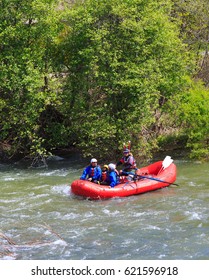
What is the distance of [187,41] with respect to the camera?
79.4 feet

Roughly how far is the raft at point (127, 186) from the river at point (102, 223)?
0.59 feet

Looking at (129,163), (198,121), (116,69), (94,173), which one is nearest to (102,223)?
(94,173)

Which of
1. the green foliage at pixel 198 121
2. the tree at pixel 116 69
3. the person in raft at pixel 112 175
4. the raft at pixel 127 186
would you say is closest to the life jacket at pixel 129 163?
the raft at pixel 127 186

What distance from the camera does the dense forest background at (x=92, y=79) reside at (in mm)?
17141

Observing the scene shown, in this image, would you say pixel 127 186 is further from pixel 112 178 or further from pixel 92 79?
pixel 92 79

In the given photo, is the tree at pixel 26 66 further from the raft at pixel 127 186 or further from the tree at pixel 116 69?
the raft at pixel 127 186

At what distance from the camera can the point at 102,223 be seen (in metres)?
10.5

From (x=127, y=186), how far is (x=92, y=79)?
6.21 meters

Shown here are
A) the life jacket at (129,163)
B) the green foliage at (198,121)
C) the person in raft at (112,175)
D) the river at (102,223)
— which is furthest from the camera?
the green foliage at (198,121)

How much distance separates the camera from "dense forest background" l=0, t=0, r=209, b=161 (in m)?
17.1

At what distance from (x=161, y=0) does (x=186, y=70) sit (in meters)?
3.18

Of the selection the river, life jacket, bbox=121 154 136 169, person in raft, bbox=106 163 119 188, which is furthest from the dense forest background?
person in raft, bbox=106 163 119 188

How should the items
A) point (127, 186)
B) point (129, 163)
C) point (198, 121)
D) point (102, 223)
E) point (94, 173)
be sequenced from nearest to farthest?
point (102, 223) → point (127, 186) → point (94, 173) → point (129, 163) → point (198, 121)

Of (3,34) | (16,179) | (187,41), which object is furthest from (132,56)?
(187,41)
